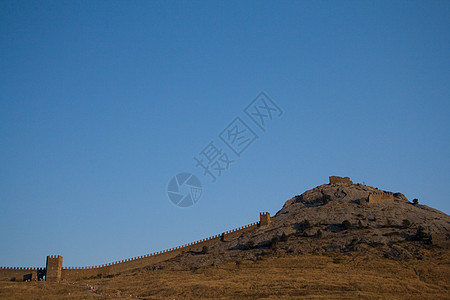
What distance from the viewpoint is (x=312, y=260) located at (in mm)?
49781

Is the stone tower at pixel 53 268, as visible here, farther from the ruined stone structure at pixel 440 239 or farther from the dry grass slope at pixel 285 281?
the ruined stone structure at pixel 440 239

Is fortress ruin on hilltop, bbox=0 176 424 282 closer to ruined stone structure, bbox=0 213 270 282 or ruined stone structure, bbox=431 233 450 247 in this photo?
ruined stone structure, bbox=0 213 270 282

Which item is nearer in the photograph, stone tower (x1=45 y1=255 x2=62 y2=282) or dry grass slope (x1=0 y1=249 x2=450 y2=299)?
dry grass slope (x1=0 y1=249 x2=450 y2=299)

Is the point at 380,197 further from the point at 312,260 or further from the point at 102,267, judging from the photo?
the point at 102,267

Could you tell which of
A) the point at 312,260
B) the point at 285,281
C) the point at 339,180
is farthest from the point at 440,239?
the point at 339,180

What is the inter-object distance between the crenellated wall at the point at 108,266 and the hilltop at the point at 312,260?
14 cm

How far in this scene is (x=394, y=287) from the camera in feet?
128

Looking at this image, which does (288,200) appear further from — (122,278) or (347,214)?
(122,278)

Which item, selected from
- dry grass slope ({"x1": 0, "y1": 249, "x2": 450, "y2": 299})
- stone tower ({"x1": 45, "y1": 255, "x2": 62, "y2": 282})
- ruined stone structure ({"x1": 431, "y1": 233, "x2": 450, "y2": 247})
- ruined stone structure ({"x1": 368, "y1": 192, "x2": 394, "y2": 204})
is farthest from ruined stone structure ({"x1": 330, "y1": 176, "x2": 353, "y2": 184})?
stone tower ({"x1": 45, "y1": 255, "x2": 62, "y2": 282})

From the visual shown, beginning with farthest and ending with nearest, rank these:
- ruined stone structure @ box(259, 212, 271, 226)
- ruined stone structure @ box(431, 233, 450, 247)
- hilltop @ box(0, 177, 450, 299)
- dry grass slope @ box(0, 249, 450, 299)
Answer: ruined stone structure @ box(259, 212, 271, 226) → ruined stone structure @ box(431, 233, 450, 247) → hilltop @ box(0, 177, 450, 299) → dry grass slope @ box(0, 249, 450, 299)

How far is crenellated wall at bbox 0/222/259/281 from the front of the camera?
55938 mm

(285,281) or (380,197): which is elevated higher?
(380,197)

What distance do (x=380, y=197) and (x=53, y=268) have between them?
4165 cm

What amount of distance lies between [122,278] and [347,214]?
Answer: 2792 centimetres
